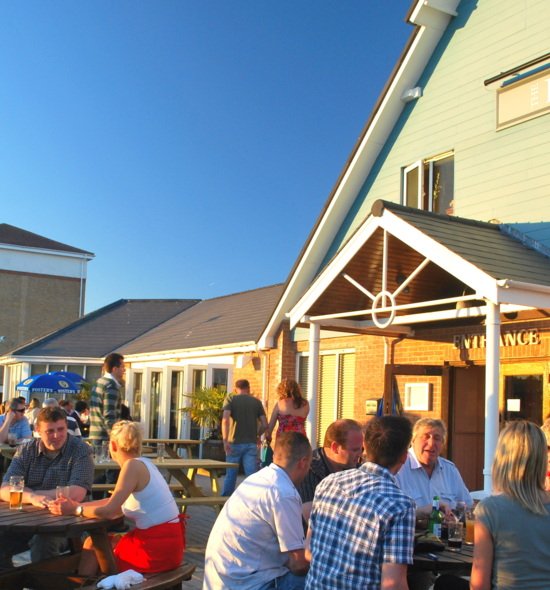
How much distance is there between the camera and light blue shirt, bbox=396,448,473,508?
5.31 m

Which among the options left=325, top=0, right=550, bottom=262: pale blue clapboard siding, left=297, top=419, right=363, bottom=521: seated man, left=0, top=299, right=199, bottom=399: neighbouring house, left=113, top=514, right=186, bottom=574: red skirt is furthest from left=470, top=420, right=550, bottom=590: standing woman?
left=0, top=299, right=199, bottom=399: neighbouring house

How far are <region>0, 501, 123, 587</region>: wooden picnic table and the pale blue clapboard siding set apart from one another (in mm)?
6958

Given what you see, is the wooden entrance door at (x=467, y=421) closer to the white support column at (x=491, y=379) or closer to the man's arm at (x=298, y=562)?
the white support column at (x=491, y=379)

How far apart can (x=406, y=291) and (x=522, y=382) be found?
1.98m

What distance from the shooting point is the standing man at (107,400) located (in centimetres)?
859

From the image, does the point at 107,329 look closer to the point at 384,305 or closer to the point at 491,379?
the point at 384,305

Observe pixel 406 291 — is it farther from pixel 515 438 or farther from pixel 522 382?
pixel 515 438

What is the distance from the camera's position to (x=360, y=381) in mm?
12664

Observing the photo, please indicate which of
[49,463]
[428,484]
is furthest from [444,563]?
[49,463]

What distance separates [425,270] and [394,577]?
297 inches

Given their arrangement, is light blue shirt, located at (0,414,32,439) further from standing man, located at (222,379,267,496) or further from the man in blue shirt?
standing man, located at (222,379,267,496)

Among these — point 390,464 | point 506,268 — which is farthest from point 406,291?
point 390,464

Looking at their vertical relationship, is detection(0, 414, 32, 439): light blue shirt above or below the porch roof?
below

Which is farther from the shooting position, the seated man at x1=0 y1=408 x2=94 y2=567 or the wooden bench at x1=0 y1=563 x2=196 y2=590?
the seated man at x1=0 y1=408 x2=94 y2=567
